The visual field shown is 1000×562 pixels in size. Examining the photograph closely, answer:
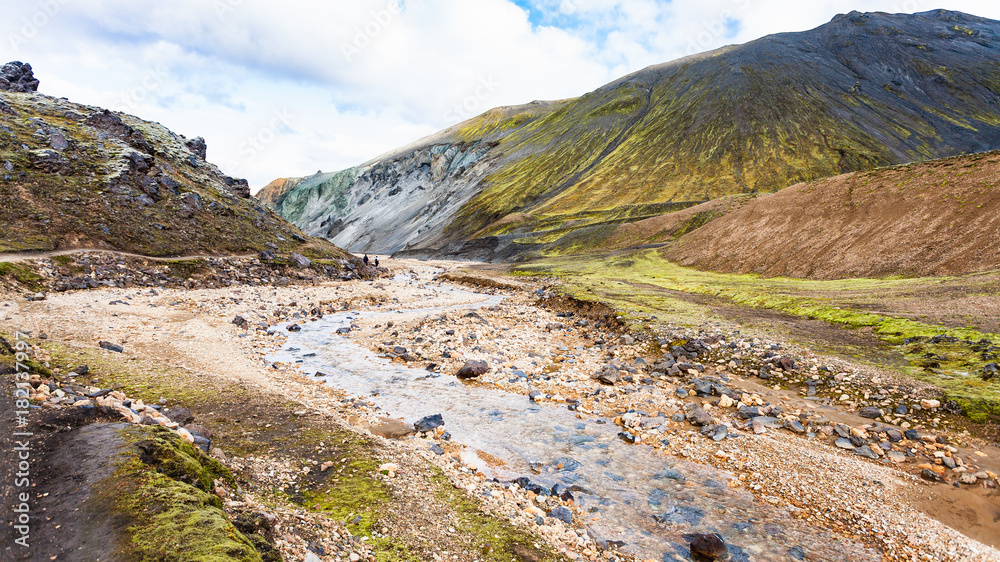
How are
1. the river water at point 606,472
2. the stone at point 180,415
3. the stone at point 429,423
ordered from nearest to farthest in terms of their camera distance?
the river water at point 606,472 → the stone at point 180,415 → the stone at point 429,423

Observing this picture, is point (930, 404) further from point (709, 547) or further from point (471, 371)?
point (471, 371)

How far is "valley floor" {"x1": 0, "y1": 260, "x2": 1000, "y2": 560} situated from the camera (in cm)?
827

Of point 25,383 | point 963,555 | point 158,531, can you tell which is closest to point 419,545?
point 158,531

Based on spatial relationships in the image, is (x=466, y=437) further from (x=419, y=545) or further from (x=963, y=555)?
(x=963, y=555)

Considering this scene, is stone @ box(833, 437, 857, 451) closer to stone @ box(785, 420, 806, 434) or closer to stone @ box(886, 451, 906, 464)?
stone @ box(886, 451, 906, 464)

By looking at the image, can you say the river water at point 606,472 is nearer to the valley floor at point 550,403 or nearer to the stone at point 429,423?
the valley floor at point 550,403

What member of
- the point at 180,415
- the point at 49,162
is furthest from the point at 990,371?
the point at 49,162

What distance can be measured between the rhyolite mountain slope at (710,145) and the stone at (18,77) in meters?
84.0

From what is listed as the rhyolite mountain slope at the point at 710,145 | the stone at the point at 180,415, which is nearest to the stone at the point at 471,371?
the stone at the point at 180,415

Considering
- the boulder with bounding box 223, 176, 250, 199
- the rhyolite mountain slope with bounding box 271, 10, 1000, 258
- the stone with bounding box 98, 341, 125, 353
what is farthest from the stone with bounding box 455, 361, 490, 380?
the rhyolite mountain slope with bounding box 271, 10, 1000, 258

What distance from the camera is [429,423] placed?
13852mm

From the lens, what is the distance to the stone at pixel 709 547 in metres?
8.71

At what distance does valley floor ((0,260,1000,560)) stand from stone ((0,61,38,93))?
199ft

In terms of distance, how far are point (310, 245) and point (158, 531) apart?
195ft
